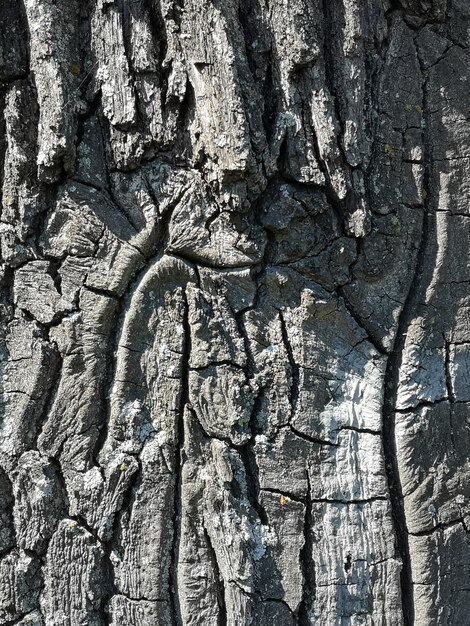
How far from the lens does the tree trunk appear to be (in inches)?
67.4

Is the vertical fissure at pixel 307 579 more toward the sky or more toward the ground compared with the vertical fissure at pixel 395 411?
more toward the ground

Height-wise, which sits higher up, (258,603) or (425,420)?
(425,420)

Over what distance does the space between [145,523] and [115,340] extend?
51 cm

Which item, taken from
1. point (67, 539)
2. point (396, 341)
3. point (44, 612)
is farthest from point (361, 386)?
point (44, 612)

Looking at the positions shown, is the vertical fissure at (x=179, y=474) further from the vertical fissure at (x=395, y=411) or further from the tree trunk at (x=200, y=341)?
the vertical fissure at (x=395, y=411)

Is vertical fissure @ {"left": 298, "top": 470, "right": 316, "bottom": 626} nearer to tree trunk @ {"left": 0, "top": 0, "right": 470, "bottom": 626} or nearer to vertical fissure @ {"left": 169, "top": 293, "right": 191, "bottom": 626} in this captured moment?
tree trunk @ {"left": 0, "top": 0, "right": 470, "bottom": 626}

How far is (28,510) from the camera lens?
1.72m

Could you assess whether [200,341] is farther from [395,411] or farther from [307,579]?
[307,579]

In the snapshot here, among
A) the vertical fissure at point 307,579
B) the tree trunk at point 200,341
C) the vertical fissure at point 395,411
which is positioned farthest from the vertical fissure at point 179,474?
the vertical fissure at point 395,411

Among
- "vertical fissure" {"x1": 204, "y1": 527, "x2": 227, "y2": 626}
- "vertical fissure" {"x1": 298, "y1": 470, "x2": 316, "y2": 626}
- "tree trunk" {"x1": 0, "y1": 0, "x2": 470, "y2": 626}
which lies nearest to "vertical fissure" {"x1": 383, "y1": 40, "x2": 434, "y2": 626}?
"tree trunk" {"x1": 0, "y1": 0, "x2": 470, "y2": 626}

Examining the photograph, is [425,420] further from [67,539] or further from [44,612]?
[44,612]

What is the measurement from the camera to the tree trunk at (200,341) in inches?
67.4

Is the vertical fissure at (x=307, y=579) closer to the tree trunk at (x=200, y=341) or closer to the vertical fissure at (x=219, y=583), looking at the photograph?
the tree trunk at (x=200, y=341)

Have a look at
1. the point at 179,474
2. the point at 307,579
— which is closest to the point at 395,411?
the point at 307,579
